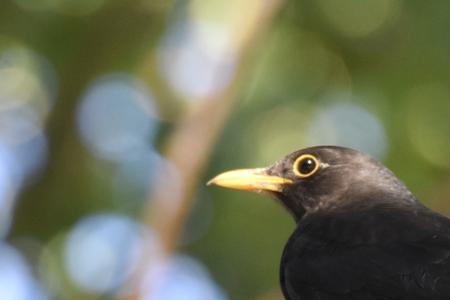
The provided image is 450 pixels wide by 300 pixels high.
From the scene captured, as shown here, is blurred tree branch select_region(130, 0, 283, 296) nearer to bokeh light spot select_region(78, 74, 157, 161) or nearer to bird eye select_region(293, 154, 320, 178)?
bird eye select_region(293, 154, 320, 178)

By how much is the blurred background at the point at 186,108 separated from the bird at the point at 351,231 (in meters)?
1.97

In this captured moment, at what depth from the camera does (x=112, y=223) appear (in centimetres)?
1310

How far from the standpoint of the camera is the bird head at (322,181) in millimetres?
10047

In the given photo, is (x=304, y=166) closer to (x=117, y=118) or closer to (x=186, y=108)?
(x=186, y=108)

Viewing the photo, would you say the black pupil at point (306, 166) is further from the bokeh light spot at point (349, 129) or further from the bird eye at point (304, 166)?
the bokeh light spot at point (349, 129)

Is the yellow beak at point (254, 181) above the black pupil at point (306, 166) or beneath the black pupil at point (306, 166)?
beneath

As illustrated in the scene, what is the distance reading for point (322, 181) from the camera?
33.6ft

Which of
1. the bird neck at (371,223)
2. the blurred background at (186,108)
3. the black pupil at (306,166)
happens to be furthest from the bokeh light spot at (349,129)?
the bird neck at (371,223)

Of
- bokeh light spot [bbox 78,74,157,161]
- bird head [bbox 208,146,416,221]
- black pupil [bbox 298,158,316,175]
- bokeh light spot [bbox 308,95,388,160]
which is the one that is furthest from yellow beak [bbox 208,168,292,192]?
bokeh light spot [bbox 78,74,157,161]

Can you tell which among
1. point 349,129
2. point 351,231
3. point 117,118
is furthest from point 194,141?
point 117,118

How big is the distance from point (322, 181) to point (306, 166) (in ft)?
0.67

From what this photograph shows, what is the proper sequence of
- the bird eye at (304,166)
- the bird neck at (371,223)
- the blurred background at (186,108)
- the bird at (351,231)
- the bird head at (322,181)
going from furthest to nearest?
the blurred background at (186,108), the bird eye at (304,166), the bird head at (322,181), the bird neck at (371,223), the bird at (351,231)

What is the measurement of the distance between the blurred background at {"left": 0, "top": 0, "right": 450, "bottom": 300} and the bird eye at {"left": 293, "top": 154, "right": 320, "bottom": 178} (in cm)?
192

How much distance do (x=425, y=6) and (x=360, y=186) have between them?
277 cm
